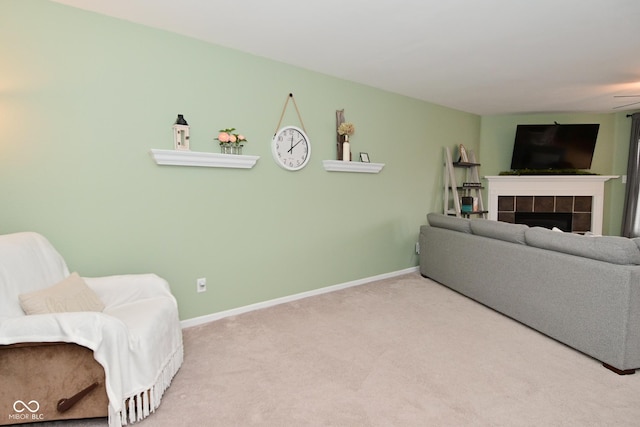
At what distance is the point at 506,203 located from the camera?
17.6 feet

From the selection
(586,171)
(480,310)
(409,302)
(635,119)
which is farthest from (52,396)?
(635,119)

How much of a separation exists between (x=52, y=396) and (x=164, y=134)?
1812 millimetres

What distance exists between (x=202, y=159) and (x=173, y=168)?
240mm

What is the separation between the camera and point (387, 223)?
4.19 m

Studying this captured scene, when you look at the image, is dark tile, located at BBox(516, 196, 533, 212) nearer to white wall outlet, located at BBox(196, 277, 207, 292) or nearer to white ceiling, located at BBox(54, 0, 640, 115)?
white ceiling, located at BBox(54, 0, 640, 115)

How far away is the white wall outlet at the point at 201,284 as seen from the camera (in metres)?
2.81

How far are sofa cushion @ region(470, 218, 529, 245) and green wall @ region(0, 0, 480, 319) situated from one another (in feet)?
3.83

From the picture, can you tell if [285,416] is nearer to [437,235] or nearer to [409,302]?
[409,302]

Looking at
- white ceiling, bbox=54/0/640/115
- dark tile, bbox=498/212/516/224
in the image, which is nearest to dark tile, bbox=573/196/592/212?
dark tile, bbox=498/212/516/224

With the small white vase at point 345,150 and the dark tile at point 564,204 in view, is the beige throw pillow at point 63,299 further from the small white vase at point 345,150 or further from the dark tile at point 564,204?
the dark tile at point 564,204

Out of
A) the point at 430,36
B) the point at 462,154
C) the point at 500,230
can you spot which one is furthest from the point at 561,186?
the point at 430,36

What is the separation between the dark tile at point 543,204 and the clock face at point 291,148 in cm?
410

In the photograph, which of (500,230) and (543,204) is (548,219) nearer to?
(543,204)

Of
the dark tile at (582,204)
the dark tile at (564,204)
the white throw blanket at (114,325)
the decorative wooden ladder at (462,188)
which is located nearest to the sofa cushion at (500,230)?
the decorative wooden ladder at (462,188)
